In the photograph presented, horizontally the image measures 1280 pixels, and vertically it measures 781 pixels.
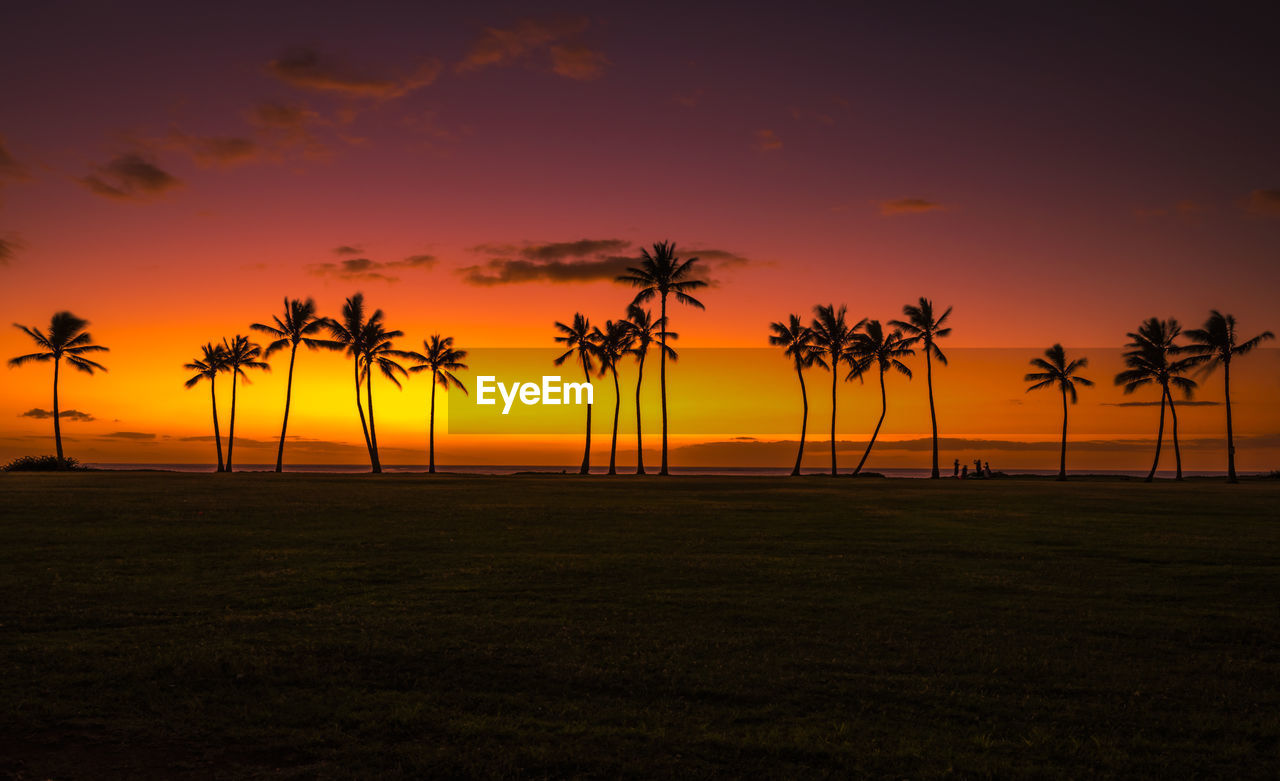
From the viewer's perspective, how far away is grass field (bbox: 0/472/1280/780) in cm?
873

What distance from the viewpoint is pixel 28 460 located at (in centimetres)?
8244

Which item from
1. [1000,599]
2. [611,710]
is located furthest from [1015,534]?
[611,710]

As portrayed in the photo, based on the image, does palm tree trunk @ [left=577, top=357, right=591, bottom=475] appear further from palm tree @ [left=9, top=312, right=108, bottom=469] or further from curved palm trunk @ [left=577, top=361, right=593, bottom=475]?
palm tree @ [left=9, top=312, right=108, bottom=469]

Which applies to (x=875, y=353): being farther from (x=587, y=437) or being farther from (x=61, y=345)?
(x=61, y=345)

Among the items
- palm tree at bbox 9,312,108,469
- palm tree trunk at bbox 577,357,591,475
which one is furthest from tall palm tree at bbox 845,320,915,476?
palm tree at bbox 9,312,108,469

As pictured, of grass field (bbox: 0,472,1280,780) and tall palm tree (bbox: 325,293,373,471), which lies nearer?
grass field (bbox: 0,472,1280,780)

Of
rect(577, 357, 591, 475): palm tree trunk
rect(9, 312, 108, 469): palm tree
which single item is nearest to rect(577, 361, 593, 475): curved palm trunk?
rect(577, 357, 591, 475): palm tree trunk

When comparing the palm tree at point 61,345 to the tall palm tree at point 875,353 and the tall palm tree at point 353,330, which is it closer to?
the tall palm tree at point 353,330

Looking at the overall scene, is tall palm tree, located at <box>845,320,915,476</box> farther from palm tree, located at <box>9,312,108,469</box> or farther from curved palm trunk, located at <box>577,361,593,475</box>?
palm tree, located at <box>9,312,108,469</box>

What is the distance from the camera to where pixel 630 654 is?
12.3 meters

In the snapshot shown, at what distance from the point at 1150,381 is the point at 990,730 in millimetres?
90982

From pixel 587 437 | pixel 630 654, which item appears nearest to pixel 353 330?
pixel 587 437

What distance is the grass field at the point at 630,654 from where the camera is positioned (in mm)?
8734

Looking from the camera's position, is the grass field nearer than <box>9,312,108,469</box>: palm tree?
Yes
